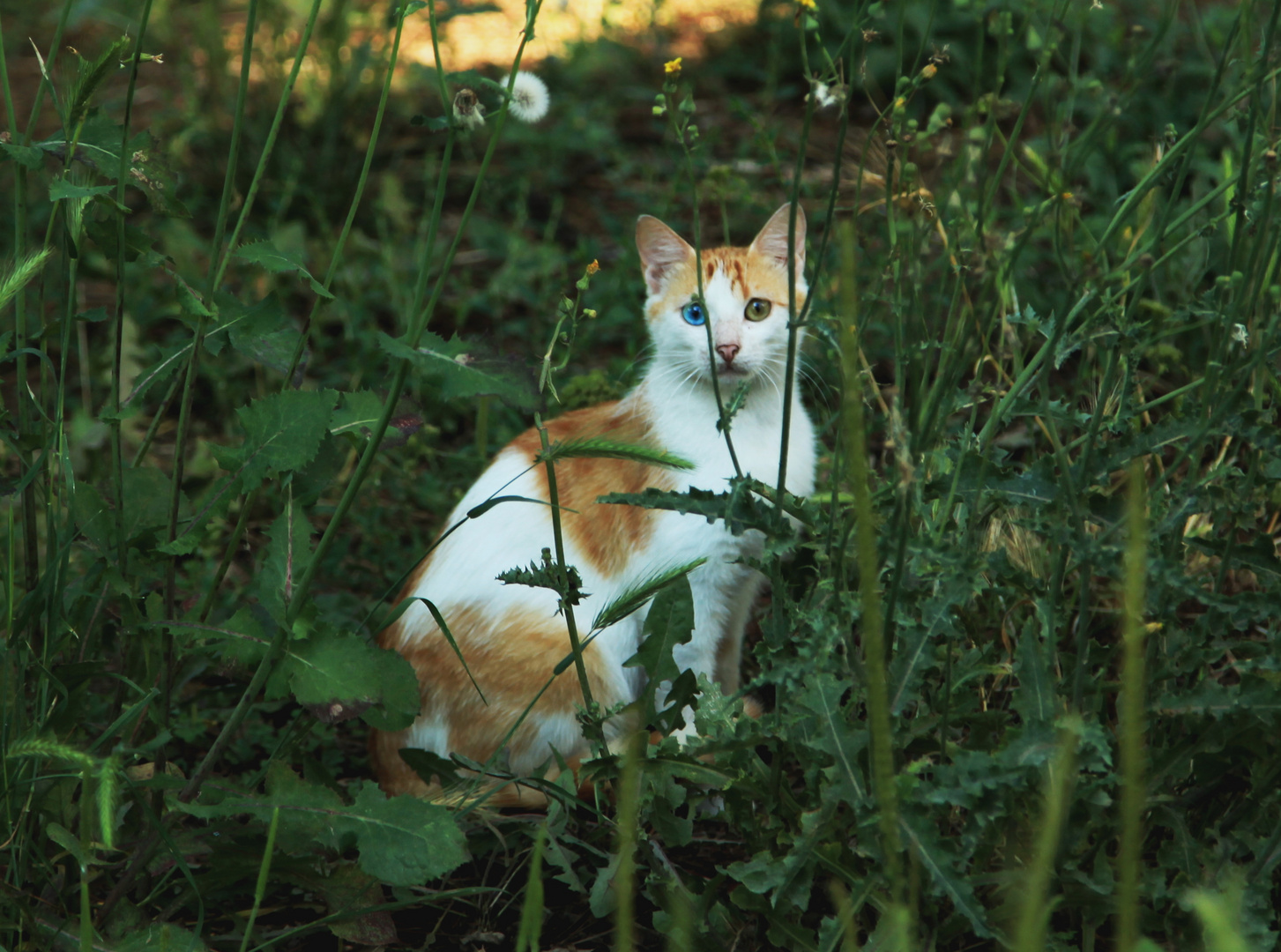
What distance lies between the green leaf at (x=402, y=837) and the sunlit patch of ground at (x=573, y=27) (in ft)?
14.5

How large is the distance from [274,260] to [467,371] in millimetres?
391

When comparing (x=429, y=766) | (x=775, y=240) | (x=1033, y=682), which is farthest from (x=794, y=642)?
(x=775, y=240)

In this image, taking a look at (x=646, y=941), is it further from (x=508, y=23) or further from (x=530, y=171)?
(x=508, y=23)

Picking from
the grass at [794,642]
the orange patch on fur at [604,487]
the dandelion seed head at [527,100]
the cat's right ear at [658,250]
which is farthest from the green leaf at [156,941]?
the cat's right ear at [658,250]

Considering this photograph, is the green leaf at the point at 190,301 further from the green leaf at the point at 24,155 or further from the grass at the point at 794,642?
the green leaf at the point at 24,155

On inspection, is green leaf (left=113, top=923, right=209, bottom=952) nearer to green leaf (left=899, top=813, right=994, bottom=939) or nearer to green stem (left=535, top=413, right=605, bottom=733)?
green stem (left=535, top=413, right=605, bottom=733)

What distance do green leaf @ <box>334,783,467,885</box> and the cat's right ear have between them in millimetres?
1695

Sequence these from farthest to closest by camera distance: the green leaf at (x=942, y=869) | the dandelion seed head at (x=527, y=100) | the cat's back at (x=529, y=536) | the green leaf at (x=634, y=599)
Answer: the cat's back at (x=529, y=536) → the dandelion seed head at (x=527, y=100) → the green leaf at (x=634, y=599) → the green leaf at (x=942, y=869)

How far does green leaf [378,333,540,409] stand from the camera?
158 cm

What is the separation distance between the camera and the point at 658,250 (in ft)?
10.3

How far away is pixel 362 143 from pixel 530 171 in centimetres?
70

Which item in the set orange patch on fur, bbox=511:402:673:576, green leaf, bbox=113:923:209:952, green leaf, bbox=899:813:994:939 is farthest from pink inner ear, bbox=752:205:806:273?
green leaf, bbox=113:923:209:952

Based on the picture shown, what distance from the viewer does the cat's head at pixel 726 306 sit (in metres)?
2.82

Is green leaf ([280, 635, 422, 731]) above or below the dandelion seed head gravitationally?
below
